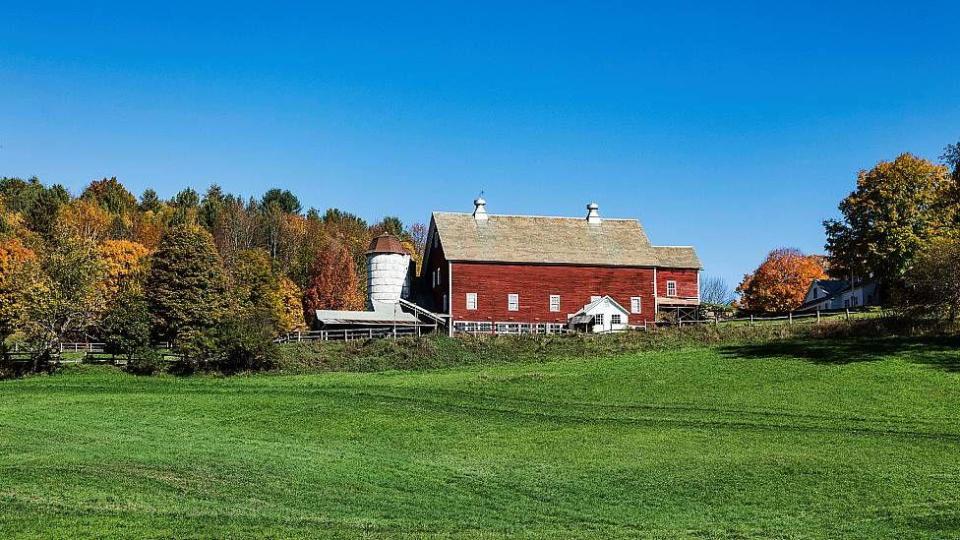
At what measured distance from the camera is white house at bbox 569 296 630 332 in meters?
61.6

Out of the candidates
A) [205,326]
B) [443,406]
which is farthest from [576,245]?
[443,406]

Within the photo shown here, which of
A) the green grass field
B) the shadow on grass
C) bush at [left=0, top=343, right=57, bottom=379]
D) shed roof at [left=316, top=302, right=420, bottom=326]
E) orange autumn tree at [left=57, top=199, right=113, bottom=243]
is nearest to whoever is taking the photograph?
the green grass field

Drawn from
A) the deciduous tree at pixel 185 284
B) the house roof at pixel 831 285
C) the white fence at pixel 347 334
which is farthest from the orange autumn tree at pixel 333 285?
the house roof at pixel 831 285

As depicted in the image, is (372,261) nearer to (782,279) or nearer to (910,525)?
(782,279)

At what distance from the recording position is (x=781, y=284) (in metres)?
92.3

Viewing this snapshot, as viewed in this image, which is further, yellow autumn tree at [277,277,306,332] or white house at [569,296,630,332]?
yellow autumn tree at [277,277,306,332]

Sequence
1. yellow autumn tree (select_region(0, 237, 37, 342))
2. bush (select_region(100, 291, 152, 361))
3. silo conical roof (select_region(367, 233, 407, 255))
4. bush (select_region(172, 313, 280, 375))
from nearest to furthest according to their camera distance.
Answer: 1. bush (select_region(172, 313, 280, 375))
2. bush (select_region(100, 291, 152, 361))
3. yellow autumn tree (select_region(0, 237, 37, 342))
4. silo conical roof (select_region(367, 233, 407, 255))

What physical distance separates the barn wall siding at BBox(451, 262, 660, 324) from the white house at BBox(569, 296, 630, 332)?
125 centimetres

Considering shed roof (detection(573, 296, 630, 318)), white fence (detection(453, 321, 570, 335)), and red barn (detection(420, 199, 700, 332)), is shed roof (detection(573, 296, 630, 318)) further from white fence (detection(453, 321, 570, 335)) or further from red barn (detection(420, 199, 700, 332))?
white fence (detection(453, 321, 570, 335))

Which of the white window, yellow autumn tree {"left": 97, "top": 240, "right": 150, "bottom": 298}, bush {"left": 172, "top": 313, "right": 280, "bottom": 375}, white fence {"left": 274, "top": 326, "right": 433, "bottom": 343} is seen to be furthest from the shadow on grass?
yellow autumn tree {"left": 97, "top": 240, "right": 150, "bottom": 298}

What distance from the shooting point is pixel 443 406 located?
37.4 meters

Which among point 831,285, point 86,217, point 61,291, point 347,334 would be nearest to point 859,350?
point 347,334

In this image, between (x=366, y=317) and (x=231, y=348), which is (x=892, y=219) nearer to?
(x=366, y=317)

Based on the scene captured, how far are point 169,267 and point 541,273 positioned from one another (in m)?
21.6
